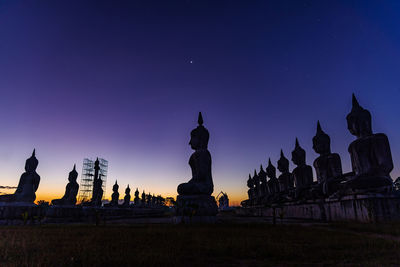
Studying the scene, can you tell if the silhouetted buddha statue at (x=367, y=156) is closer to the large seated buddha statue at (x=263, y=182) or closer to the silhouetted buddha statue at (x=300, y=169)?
the silhouetted buddha statue at (x=300, y=169)

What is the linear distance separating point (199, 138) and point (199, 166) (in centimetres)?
170

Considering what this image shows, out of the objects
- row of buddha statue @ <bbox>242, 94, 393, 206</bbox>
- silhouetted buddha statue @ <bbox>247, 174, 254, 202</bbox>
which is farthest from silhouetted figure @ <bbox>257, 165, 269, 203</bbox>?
row of buddha statue @ <bbox>242, 94, 393, 206</bbox>

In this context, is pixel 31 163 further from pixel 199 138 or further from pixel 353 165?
pixel 353 165

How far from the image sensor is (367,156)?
11523 millimetres

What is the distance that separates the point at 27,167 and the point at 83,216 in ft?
16.4

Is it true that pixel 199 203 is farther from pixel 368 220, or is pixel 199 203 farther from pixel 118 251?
pixel 118 251

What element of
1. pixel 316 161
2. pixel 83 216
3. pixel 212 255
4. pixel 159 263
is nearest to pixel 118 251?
pixel 159 263

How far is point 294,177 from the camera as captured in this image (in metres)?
19.8

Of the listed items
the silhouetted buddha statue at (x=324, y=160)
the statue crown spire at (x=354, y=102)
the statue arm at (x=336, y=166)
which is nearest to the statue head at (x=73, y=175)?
the silhouetted buddha statue at (x=324, y=160)

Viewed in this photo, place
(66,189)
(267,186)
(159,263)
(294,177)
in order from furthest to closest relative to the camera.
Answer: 1. (267,186)
2. (66,189)
3. (294,177)
4. (159,263)

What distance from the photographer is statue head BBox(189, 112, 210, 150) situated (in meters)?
13.6

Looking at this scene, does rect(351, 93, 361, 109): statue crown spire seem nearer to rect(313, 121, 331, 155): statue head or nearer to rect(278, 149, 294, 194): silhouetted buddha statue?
rect(313, 121, 331, 155): statue head

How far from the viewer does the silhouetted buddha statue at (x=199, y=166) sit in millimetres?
11758

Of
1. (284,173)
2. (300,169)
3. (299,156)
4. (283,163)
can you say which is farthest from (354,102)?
(284,173)
